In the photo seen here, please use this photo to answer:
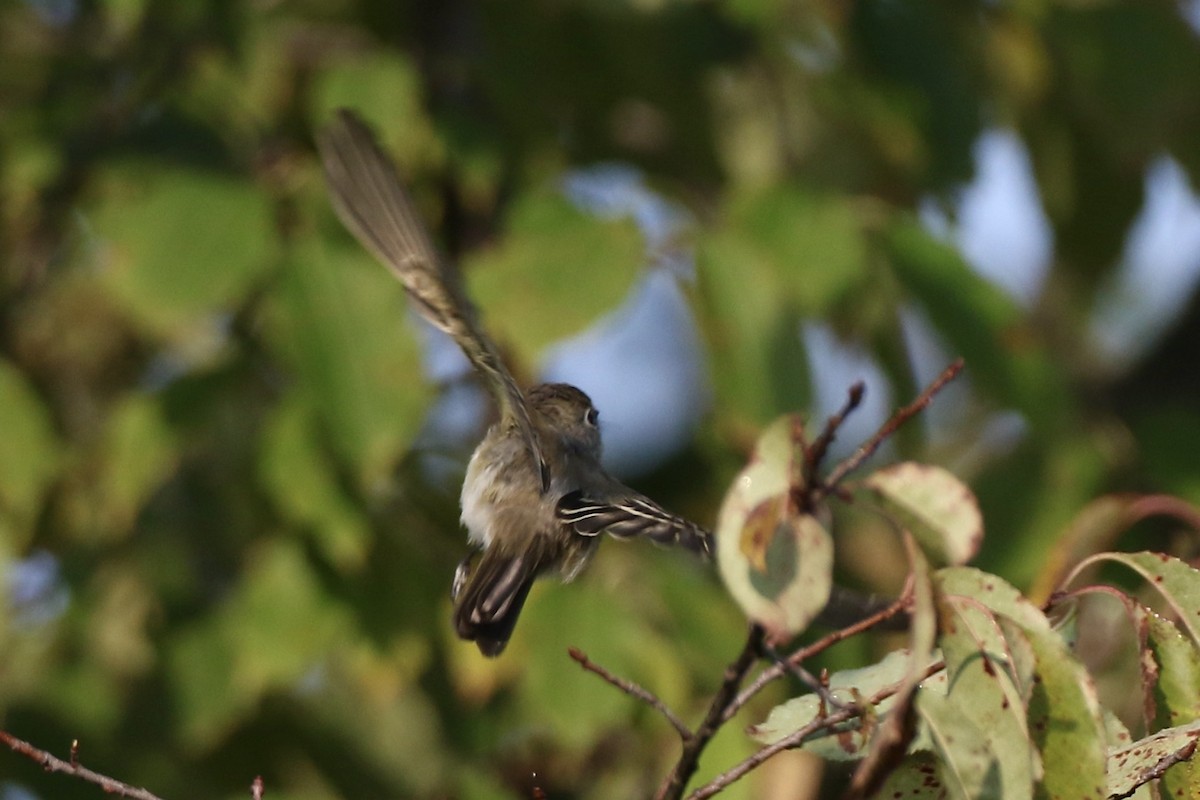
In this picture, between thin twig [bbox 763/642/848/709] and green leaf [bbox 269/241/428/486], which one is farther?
green leaf [bbox 269/241/428/486]

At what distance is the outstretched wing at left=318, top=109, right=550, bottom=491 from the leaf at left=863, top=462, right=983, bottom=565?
1.10 meters

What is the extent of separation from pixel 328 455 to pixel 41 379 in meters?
1.22

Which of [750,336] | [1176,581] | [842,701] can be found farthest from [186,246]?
[1176,581]

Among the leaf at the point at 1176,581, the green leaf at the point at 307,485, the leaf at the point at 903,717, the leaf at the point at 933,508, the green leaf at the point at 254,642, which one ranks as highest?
the green leaf at the point at 307,485

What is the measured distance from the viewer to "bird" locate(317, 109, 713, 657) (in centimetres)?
254

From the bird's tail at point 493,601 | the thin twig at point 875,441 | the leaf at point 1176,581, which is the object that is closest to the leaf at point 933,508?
the thin twig at point 875,441

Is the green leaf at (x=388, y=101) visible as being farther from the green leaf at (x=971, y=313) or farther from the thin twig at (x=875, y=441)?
the thin twig at (x=875, y=441)

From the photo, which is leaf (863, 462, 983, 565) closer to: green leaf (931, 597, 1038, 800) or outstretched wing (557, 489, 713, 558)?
green leaf (931, 597, 1038, 800)

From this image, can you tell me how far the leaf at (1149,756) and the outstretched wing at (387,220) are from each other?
112 cm

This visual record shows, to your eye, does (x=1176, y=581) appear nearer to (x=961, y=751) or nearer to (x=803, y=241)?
(x=961, y=751)

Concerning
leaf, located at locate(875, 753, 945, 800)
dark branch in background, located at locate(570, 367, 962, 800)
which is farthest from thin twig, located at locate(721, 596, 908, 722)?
leaf, located at locate(875, 753, 945, 800)

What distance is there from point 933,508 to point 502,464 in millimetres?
1669

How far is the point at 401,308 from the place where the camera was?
3418mm

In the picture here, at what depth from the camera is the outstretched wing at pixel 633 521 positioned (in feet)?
7.67
